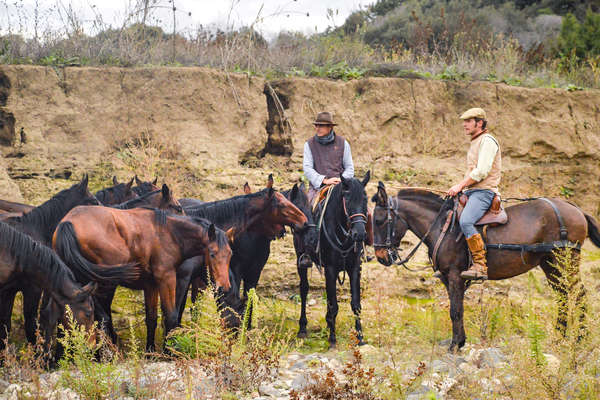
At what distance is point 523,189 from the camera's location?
13.4 m

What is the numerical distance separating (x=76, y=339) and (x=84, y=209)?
8.00 feet

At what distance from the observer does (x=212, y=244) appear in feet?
22.5

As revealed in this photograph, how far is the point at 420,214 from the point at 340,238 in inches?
47.5

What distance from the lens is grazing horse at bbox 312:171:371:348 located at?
7.82 m

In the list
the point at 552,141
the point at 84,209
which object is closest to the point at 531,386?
the point at 84,209

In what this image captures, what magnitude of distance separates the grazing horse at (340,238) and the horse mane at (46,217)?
3610 millimetres

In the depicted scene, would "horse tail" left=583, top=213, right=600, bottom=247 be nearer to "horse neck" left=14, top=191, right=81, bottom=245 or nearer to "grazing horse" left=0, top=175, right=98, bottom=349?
"grazing horse" left=0, top=175, right=98, bottom=349

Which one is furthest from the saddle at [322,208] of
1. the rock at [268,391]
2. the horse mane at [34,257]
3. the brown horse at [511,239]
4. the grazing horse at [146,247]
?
the horse mane at [34,257]

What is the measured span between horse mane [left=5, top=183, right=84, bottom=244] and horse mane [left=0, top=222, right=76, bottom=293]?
1330 mm

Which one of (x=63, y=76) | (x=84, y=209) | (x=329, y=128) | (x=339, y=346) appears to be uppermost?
(x=63, y=76)

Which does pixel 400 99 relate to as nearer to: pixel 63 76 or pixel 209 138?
pixel 209 138

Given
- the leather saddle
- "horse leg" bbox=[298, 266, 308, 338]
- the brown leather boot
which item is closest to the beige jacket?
the leather saddle

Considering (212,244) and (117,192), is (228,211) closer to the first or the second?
(212,244)

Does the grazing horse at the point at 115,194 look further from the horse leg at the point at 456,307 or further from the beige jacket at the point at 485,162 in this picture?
the beige jacket at the point at 485,162
